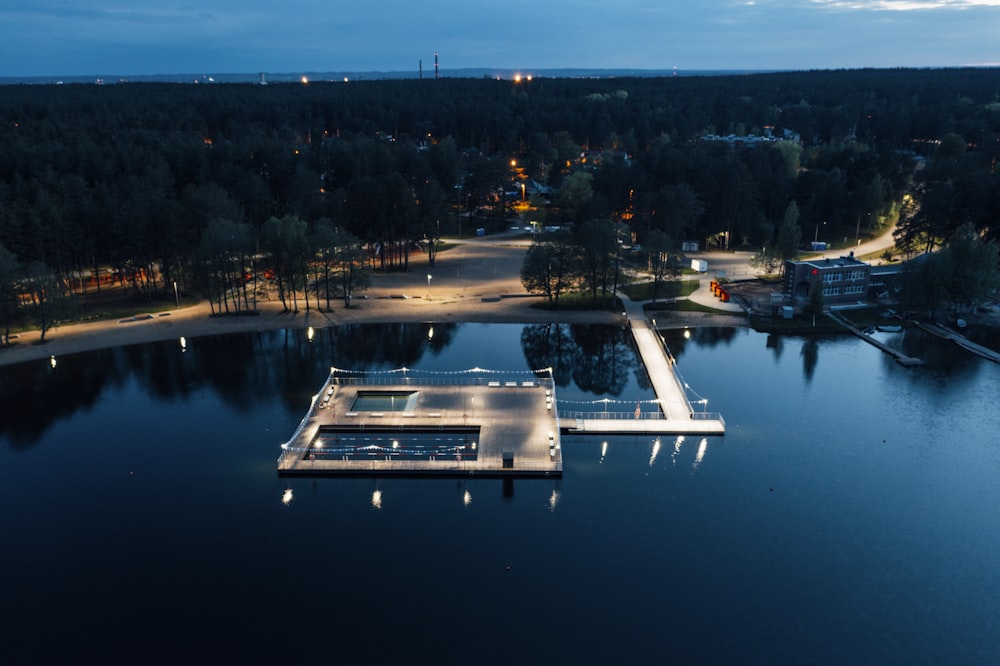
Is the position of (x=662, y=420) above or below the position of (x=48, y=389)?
above

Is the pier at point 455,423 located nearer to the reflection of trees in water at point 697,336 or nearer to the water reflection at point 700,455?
the water reflection at point 700,455

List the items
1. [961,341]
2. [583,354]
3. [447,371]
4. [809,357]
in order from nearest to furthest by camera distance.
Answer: [447,371] < [809,357] < [583,354] < [961,341]

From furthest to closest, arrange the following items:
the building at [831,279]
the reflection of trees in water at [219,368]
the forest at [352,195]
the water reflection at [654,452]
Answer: the forest at [352,195], the building at [831,279], the reflection of trees in water at [219,368], the water reflection at [654,452]

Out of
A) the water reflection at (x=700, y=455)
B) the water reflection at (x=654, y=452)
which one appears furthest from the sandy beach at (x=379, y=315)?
the water reflection at (x=700, y=455)

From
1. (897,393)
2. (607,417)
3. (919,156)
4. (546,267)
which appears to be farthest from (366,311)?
(919,156)

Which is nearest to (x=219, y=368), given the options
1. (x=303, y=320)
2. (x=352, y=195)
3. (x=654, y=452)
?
(x=303, y=320)

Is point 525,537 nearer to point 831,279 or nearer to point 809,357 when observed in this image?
point 809,357
